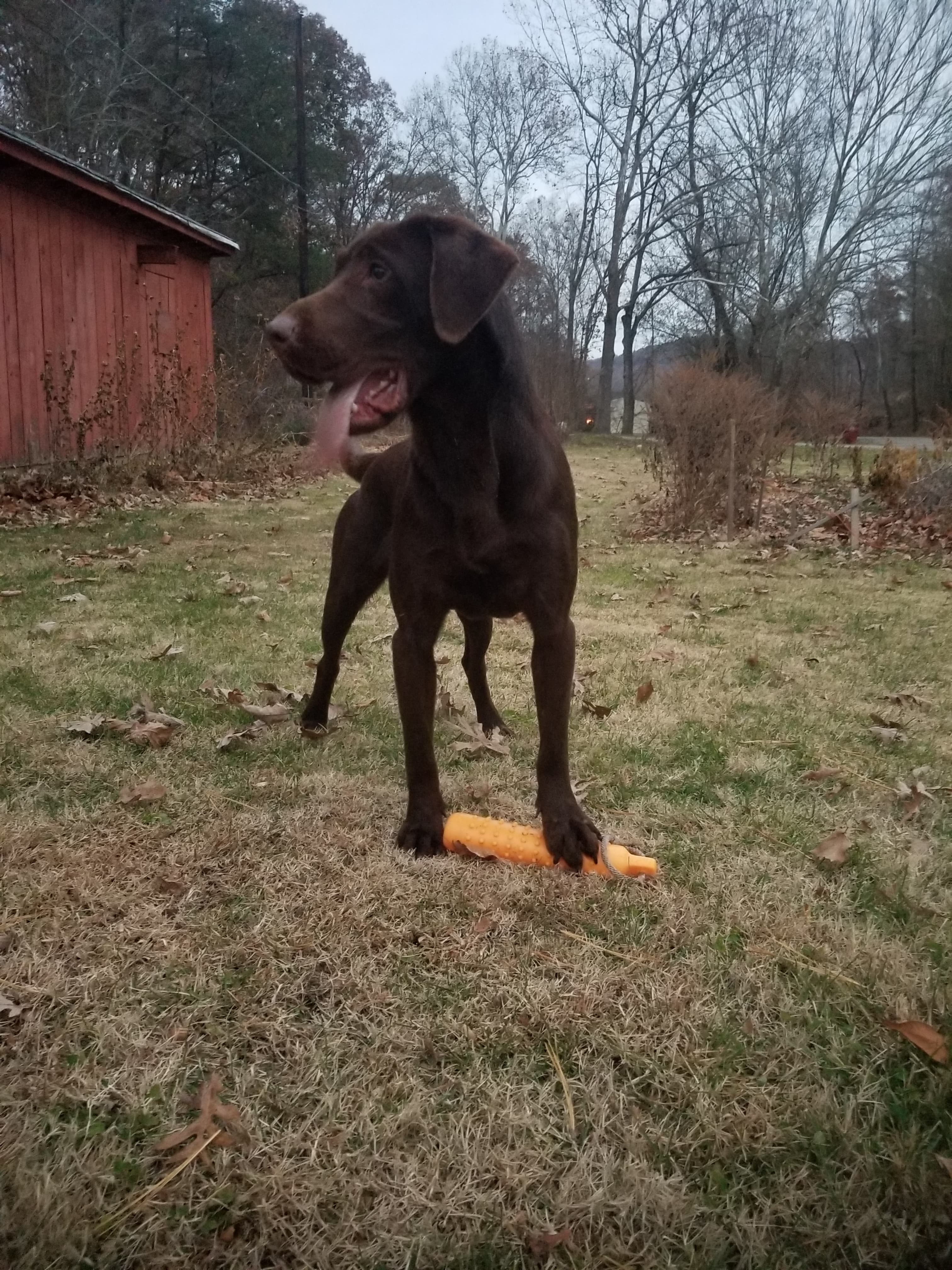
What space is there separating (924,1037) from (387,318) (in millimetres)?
1976

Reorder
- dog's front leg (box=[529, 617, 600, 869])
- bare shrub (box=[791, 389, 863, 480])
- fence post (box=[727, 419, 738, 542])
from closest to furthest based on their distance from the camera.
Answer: dog's front leg (box=[529, 617, 600, 869]) < fence post (box=[727, 419, 738, 542]) < bare shrub (box=[791, 389, 863, 480])

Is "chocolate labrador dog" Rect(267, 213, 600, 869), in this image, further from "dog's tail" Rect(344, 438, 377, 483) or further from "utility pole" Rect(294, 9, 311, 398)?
"utility pole" Rect(294, 9, 311, 398)

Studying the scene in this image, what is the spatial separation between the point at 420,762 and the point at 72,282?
10.7 meters

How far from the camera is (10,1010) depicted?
5.61 ft

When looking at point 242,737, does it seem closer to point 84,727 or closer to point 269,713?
point 269,713

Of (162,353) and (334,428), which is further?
(162,353)

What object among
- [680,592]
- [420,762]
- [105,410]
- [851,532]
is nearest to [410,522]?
[420,762]

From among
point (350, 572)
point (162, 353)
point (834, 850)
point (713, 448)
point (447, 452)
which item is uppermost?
point (162, 353)

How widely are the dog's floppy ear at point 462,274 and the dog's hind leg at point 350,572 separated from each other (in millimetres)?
991

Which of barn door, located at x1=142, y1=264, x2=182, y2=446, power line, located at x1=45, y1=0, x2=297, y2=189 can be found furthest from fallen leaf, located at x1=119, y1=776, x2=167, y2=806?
power line, located at x1=45, y1=0, x2=297, y2=189

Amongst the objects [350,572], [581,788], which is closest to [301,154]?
[350,572]

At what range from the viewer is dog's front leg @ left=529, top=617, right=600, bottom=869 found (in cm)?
242

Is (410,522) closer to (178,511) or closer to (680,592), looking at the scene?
(680,592)

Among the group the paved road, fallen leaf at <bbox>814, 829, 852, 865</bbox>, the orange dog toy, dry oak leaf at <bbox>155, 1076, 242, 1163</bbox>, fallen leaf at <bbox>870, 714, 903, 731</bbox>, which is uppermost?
the paved road
